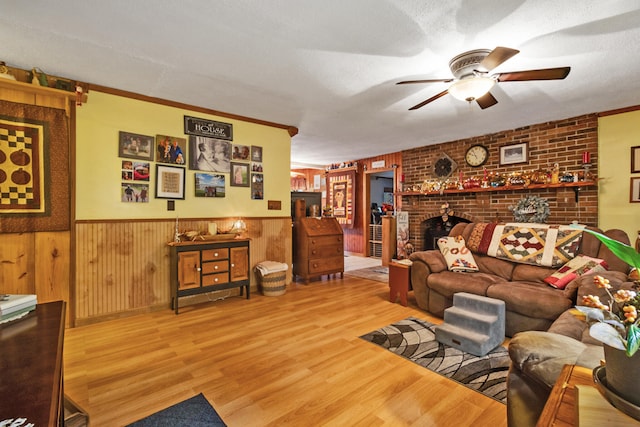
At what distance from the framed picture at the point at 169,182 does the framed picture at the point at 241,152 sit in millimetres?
718

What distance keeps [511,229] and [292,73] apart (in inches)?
119

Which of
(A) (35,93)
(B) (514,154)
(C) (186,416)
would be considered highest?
(A) (35,93)

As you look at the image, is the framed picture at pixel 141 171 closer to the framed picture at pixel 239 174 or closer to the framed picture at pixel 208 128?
the framed picture at pixel 208 128

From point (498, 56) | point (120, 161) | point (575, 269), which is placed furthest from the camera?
point (120, 161)

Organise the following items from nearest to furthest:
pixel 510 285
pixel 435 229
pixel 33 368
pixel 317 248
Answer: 1. pixel 33 368
2. pixel 510 285
3. pixel 317 248
4. pixel 435 229

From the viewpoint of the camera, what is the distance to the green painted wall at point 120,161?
3.01 meters

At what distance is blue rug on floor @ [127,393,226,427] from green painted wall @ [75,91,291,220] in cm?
229

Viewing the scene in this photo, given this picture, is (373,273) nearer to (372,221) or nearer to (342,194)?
(372,221)

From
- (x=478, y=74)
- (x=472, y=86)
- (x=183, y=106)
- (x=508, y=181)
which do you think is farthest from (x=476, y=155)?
(x=183, y=106)

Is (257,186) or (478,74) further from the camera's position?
(257,186)

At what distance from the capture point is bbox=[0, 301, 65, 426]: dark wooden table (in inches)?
27.6

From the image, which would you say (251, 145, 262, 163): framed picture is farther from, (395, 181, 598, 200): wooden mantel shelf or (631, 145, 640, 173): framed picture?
(631, 145, 640, 173): framed picture

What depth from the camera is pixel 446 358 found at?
2301 millimetres

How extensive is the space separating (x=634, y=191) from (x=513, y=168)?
4.50ft
